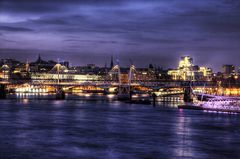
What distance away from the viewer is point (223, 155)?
2820 centimetres

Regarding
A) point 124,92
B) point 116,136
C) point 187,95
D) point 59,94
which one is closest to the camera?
point 116,136

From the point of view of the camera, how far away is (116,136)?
35.1 metres

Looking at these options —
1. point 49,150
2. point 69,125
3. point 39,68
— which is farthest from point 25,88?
point 49,150

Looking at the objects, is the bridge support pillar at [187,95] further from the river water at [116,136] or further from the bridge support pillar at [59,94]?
the river water at [116,136]

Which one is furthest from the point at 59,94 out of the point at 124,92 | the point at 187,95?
the point at 187,95

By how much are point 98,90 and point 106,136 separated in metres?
89.8

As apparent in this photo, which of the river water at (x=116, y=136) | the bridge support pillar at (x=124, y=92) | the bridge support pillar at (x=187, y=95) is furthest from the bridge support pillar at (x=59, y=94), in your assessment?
the river water at (x=116, y=136)

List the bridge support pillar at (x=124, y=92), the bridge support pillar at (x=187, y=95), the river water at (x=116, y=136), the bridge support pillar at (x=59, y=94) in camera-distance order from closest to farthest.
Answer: the river water at (x=116, y=136) → the bridge support pillar at (x=187, y=95) → the bridge support pillar at (x=59, y=94) → the bridge support pillar at (x=124, y=92)

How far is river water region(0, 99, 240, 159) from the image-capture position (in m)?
28.3

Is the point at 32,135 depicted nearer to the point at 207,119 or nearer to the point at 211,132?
the point at 211,132

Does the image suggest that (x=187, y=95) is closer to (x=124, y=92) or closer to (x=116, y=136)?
(x=124, y=92)

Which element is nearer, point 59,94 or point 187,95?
point 187,95

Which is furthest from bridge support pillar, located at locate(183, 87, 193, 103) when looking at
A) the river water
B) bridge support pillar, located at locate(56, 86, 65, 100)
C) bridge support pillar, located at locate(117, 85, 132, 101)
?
the river water

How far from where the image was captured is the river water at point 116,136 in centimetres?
2827
